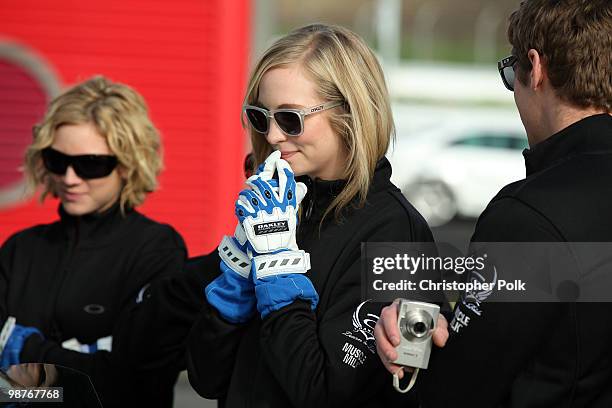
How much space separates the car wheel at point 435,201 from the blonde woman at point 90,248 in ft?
43.5

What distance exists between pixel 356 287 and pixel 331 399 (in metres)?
0.28

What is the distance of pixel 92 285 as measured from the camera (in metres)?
3.22

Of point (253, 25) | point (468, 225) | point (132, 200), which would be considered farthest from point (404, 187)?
point (132, 200)

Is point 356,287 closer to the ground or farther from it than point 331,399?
farther from it

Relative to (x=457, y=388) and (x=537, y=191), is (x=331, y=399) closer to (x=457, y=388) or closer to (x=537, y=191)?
(x=457, y=388)

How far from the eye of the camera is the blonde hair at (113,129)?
3.38 meters

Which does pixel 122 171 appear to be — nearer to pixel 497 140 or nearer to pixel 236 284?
pixel 236 284

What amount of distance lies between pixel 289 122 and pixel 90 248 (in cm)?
119

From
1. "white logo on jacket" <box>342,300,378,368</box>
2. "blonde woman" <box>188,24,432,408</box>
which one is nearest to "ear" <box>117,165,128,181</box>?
"blonde woman" <box>188,24,432,408</box>

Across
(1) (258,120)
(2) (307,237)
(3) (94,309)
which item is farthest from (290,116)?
(3) (94,309)

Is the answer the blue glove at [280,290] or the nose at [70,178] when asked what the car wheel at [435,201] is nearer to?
the nose at [70,178]

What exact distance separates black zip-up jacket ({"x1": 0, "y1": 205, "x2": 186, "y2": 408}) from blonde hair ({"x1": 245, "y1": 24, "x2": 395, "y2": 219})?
980 millimetres

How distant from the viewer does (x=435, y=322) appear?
6.49 feet

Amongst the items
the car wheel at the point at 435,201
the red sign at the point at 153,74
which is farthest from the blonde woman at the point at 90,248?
the car wheel at the point at 435,201
